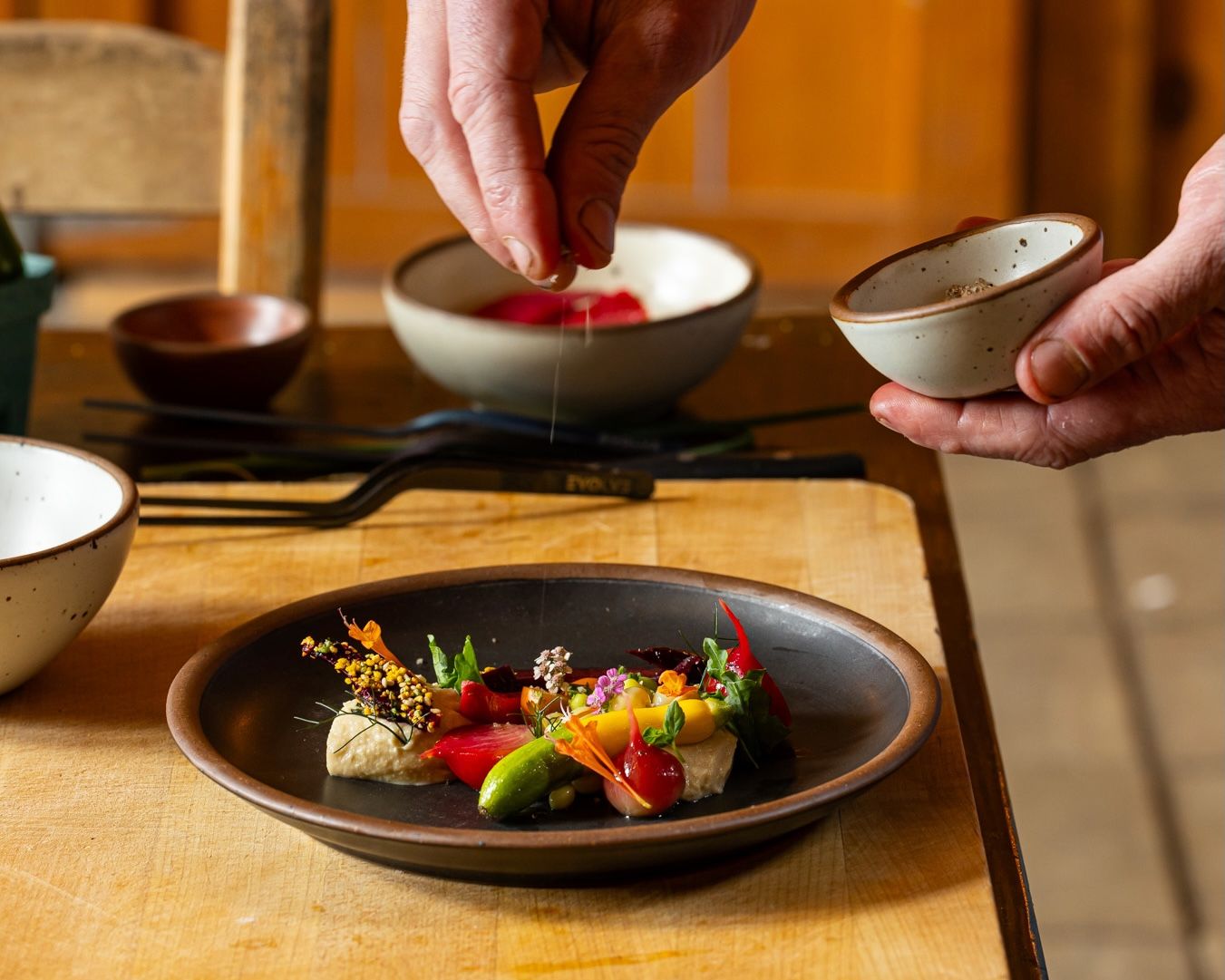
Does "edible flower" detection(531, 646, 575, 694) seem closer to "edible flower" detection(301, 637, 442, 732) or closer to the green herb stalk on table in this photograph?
"edible flower" detection(301, 637, 442, 732)

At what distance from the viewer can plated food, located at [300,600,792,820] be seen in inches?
33.9

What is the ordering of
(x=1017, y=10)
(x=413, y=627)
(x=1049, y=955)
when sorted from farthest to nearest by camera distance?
(x=1017, y=10), (x=1049, y=955), (x=413, y=627)

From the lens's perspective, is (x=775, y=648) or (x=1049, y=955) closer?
(x=775, y=648)

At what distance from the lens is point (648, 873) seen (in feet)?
2.75

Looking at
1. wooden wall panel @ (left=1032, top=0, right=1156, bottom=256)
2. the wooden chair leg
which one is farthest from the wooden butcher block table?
wooden wall panel @ (left=1032, top=0, right=1156, bottom=256)

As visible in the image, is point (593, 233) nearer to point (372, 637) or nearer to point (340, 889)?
point (372, 637)

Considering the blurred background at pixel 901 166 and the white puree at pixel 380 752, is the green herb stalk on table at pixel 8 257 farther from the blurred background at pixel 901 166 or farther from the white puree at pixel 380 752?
the blurred background at pixel 901 166

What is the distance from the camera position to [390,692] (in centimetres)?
92

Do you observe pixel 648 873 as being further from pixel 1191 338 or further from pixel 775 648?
pixel 1191 338

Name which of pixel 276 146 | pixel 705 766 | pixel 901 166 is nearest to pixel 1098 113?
pixel 901 166

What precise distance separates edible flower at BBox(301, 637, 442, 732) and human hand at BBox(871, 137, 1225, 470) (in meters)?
0.34

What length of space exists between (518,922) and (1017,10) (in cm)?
348

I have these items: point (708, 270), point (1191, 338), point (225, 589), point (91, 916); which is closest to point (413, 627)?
point (225, 589)

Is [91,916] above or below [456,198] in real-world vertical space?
below
